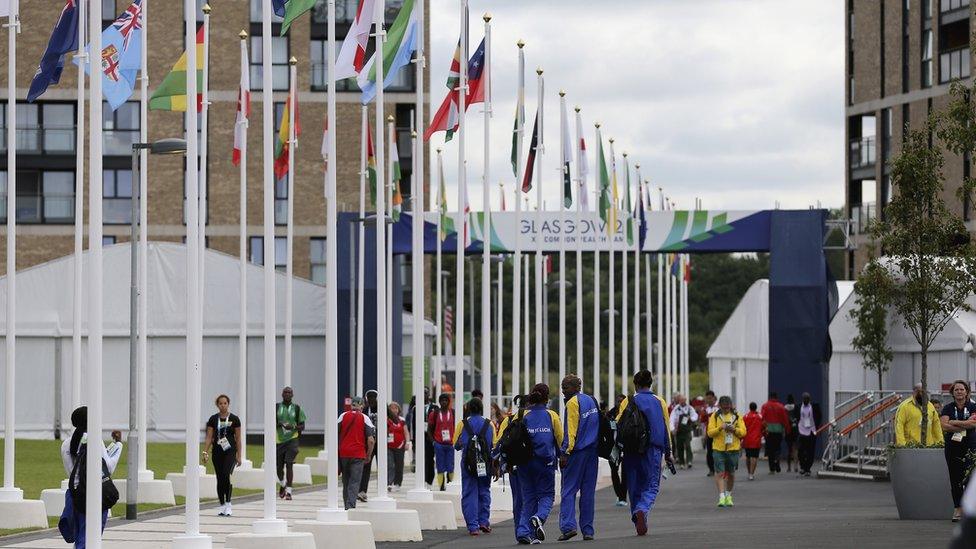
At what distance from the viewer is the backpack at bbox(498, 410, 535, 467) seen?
20.4m

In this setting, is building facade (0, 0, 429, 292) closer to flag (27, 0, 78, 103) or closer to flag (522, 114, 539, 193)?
flag (522, 114, 539, 193)

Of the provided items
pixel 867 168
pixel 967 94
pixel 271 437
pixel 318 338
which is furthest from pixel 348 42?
pixel 867 168

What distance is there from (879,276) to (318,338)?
3068 centimetres

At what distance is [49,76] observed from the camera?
25.0m

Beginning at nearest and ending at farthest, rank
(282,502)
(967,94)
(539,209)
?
(967,94), (282,502), (539,209)

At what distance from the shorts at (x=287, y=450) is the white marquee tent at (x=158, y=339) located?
25453mm

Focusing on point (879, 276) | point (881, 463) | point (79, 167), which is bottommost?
point (881, 463)

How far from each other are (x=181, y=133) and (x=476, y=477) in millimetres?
49125

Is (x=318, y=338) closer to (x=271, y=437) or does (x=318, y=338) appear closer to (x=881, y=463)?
(x=881, y=463)

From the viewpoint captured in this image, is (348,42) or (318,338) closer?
(348,42)

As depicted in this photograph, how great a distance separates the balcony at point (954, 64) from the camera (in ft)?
216

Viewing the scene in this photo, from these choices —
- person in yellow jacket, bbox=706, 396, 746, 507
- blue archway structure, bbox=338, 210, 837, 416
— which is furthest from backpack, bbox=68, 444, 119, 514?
blue archway structure, bbox=338, 210, 837, 416

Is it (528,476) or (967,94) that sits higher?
(967,94)

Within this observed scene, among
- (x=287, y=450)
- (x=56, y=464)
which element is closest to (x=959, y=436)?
(x=287, y=450)
